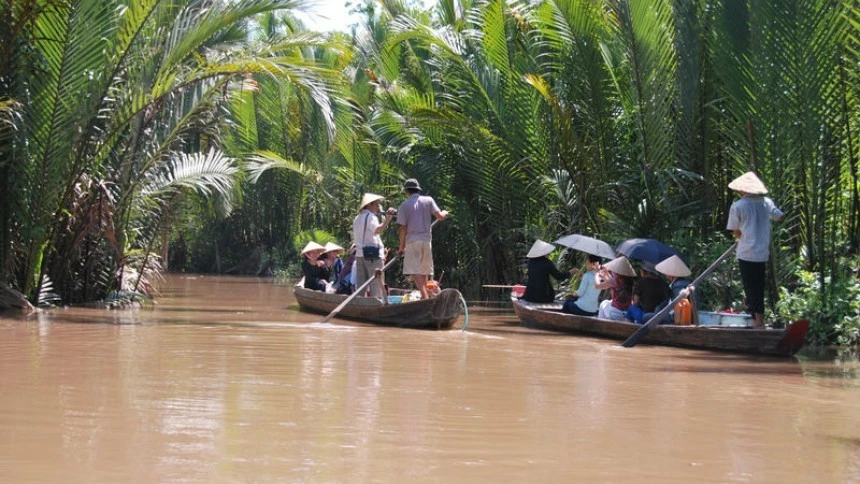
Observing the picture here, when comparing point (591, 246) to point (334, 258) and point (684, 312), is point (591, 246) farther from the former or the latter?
point (334, 258)

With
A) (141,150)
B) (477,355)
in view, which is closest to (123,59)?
(141,150)

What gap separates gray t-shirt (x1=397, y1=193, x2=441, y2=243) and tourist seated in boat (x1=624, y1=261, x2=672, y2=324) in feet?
8.89

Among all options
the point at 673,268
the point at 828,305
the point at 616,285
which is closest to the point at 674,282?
the point at 673,268

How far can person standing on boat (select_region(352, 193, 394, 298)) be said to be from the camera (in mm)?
13391

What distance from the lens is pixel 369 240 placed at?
13.5m

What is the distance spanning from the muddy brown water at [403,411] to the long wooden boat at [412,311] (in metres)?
1.08

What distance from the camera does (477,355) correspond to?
31.9ft

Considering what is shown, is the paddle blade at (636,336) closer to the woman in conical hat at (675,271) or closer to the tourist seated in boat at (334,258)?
the woman in conical hat at (675,271)

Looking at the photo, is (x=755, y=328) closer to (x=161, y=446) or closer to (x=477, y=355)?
(x=477, y=355)

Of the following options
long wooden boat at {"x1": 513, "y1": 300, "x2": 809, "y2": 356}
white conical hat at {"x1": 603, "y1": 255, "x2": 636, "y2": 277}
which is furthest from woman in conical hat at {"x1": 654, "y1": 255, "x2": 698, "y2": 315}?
long wooden boat at {"x1": 513, "y1": 300, "x2": 809, "y2": 356}

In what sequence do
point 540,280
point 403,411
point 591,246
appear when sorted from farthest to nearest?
point 540,280 < point 591,246 < point 403,411

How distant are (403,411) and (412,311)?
19.3 ft

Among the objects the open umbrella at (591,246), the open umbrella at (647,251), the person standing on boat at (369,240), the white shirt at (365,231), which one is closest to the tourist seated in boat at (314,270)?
the person standing on boat at (369,240)

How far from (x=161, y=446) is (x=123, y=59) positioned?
8.47m
